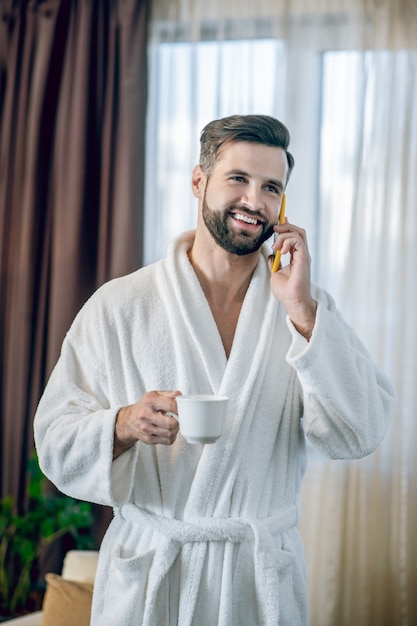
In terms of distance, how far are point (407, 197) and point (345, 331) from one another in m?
1.56

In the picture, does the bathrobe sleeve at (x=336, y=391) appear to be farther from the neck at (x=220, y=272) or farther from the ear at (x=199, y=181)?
the ear at (x=199, y=181)

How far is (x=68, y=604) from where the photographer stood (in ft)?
7.02

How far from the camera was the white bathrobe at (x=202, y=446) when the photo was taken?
151 centimetres

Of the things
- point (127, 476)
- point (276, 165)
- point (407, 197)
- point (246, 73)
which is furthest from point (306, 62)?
point (127, 476)

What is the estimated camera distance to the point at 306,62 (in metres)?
3.10

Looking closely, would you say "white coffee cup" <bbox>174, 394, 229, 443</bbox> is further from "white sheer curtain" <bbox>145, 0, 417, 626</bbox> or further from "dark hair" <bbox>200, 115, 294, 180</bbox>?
"white sheer curtain" <bbox>145, 0, 417, 626</bbox>

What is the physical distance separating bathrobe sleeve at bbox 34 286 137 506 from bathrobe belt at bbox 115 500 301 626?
11 cm

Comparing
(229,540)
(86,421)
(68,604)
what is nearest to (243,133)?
(86,421)

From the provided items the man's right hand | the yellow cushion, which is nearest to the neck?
the man's right hand

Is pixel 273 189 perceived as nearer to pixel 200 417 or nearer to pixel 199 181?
pixel 199 181

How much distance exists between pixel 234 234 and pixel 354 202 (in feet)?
5.03

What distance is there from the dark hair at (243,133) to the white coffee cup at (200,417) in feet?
2.00

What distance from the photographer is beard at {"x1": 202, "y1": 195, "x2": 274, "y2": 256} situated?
5.34 feet

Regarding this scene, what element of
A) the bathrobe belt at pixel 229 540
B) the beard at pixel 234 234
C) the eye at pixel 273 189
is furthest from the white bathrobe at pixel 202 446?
the eye at pixel 273 189
